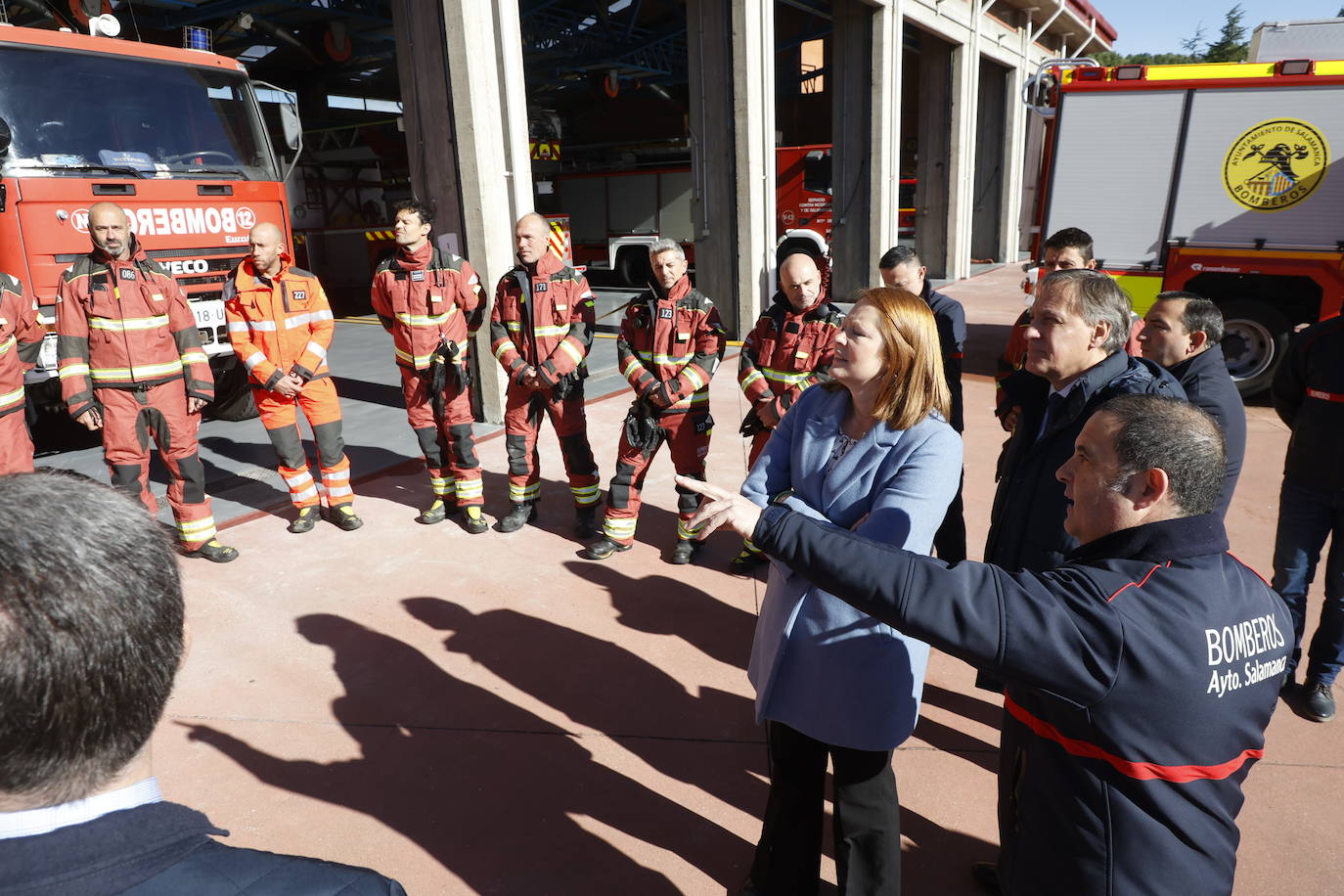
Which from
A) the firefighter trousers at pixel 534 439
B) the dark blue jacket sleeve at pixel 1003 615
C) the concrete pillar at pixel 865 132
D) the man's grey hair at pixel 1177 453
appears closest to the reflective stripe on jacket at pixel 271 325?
the firefighter trousers at pixel 534 439

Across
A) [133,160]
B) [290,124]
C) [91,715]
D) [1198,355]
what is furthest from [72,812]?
[290,124]

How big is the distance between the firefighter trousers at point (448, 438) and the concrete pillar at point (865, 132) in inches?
410

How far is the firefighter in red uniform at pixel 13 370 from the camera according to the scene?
445 cm

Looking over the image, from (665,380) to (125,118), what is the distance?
4820mm

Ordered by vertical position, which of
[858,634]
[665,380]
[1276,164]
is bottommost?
[858,634]

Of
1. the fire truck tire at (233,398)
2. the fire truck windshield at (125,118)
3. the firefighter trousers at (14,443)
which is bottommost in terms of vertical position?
the fire truck tire at (233,398)

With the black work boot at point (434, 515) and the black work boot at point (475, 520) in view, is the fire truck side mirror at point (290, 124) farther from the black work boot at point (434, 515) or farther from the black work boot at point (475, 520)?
the black work boot at point (475, 520)

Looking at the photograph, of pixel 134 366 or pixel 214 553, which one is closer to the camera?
pixel 134 366

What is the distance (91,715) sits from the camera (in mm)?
818

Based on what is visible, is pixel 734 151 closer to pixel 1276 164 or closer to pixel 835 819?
pixel 1276 164

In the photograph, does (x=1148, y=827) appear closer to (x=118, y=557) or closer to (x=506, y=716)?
(x=118, y=557)

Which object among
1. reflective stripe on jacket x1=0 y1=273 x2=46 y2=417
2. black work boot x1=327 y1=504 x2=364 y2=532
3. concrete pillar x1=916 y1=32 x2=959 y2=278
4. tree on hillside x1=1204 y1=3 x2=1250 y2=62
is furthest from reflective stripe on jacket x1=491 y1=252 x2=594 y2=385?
tree on hillside x1=1204 y1=3 x2=1250 y2=62

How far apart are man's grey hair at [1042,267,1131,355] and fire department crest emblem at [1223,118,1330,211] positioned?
23.2ft

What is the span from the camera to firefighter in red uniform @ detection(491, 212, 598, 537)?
16.0ft
